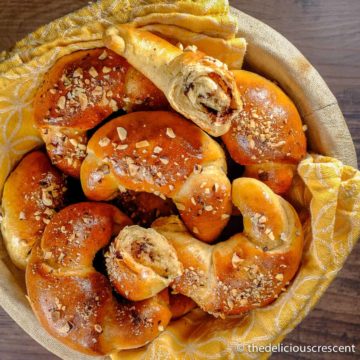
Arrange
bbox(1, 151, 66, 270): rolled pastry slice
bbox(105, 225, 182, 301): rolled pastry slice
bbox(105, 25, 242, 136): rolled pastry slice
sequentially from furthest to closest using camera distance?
1. bbox(1, 151, 66, 270): rolled pastry slice
2. bbox(105, 225, 182, 301): rolled pastry slice
3. bbox(105, 25, 242, 136): rolled pastry slice

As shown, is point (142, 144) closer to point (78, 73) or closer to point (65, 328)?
point (78, 73)

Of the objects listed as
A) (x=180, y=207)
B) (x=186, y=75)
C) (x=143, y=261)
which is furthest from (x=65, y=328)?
(x=186, y=75)

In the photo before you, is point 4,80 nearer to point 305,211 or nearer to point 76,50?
point 76,50

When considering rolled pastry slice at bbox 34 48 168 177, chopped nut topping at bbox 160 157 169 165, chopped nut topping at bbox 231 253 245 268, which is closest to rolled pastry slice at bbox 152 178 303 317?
chopped nut topping at bbox 231 253 245 268

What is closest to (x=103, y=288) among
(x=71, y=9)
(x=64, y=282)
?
(x=64, y=282)

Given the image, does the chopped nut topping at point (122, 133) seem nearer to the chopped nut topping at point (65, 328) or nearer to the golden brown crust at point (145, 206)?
the golden brown crust at point (145, 206)

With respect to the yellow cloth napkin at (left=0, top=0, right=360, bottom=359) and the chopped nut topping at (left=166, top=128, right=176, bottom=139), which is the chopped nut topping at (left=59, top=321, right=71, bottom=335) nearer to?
the yellow cloth napkin at (left=0, top=0, right=360, bottom=359)
